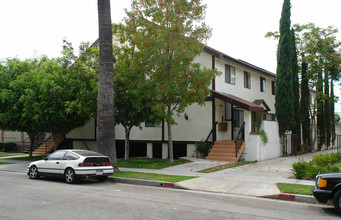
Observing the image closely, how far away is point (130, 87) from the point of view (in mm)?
17203

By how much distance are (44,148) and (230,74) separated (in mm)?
18723

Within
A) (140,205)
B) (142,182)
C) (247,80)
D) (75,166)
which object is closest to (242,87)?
(247,80)

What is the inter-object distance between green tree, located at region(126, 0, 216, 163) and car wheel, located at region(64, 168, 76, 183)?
18.4 ft

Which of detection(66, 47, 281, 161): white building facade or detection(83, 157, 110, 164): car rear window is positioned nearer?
detection(83, 157, 110, 164): car rear window

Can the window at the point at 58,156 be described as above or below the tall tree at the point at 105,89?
below

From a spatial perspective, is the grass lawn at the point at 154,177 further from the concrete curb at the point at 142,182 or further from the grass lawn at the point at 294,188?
the grass lawn at the point at 294,188

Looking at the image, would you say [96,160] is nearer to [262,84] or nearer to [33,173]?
[33,173]

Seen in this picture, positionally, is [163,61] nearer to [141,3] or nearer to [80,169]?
[141,3]

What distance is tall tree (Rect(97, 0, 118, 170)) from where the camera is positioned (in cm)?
1452

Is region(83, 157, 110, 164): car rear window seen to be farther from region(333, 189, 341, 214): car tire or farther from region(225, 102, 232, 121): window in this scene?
region(225, 102, 232, 121): window

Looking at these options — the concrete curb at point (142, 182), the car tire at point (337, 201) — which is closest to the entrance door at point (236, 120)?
the concrete curb at point (142, 182)

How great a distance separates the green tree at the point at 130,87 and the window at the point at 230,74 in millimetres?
6948

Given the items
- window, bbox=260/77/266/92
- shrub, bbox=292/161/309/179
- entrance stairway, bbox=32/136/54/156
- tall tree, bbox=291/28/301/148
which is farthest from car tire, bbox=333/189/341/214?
entrance stairway, bbox=32/136/54/156

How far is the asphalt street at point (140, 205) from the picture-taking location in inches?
278
